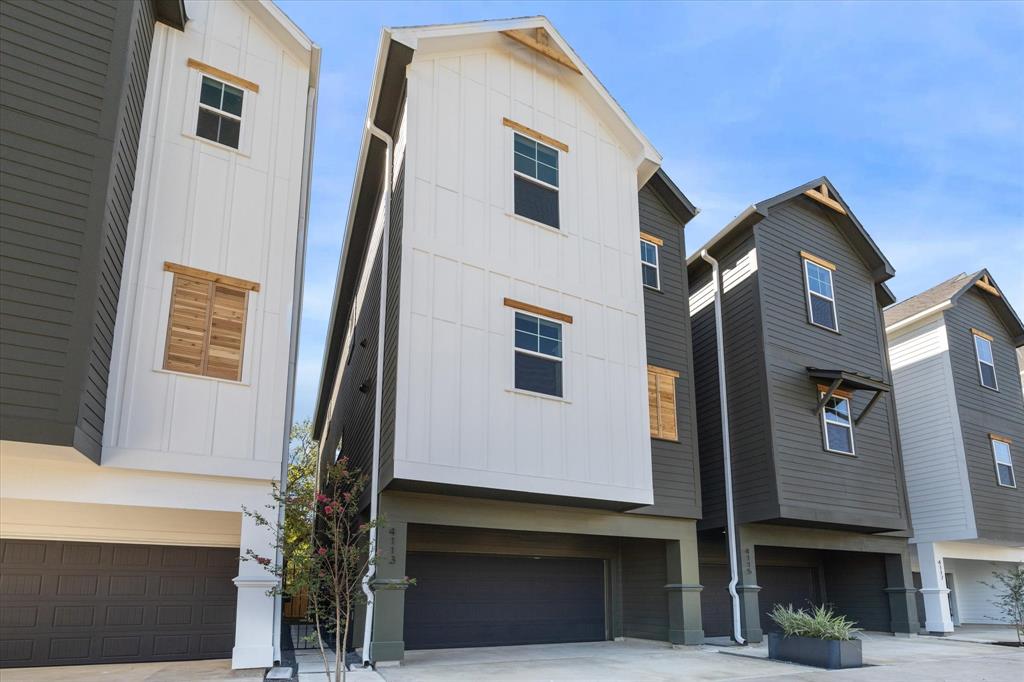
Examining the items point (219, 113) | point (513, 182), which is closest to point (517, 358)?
point (513, 182)

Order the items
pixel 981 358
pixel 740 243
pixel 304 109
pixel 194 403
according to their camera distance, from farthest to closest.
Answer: pixel 981 358, pixel 740 243, pixel 304 109, pixel 194 403

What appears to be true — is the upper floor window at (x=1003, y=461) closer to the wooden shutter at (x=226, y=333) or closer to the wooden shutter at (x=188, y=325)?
the wooden shutter at (x=226, y=333)

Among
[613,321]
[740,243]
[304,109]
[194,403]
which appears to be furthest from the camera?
[740,243]

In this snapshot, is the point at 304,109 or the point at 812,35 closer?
the point at 304,109

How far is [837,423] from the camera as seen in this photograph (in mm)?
15422

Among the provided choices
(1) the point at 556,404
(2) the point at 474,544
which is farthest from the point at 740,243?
(2) the point at 474,544

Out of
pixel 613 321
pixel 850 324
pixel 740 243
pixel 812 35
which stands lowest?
pixel 613 321

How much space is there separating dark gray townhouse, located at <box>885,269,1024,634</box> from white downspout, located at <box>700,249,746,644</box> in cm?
609

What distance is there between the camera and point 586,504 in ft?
39.7

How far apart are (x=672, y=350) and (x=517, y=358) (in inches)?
171

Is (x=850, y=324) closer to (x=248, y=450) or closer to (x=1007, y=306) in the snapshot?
(x=1007, y=306)

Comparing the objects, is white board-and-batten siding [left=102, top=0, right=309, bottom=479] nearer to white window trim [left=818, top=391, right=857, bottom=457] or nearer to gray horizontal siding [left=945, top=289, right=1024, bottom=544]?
white window trim [left=818, top=391, right=857, bottom=457]

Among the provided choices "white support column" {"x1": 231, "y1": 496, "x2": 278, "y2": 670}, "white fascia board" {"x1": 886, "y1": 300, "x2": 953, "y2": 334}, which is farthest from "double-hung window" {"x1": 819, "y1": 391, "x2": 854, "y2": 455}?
"white support column" {"x1": 231, "y1": 496, "x2": 278, "y2": 670}

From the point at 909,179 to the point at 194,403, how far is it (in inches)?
889
